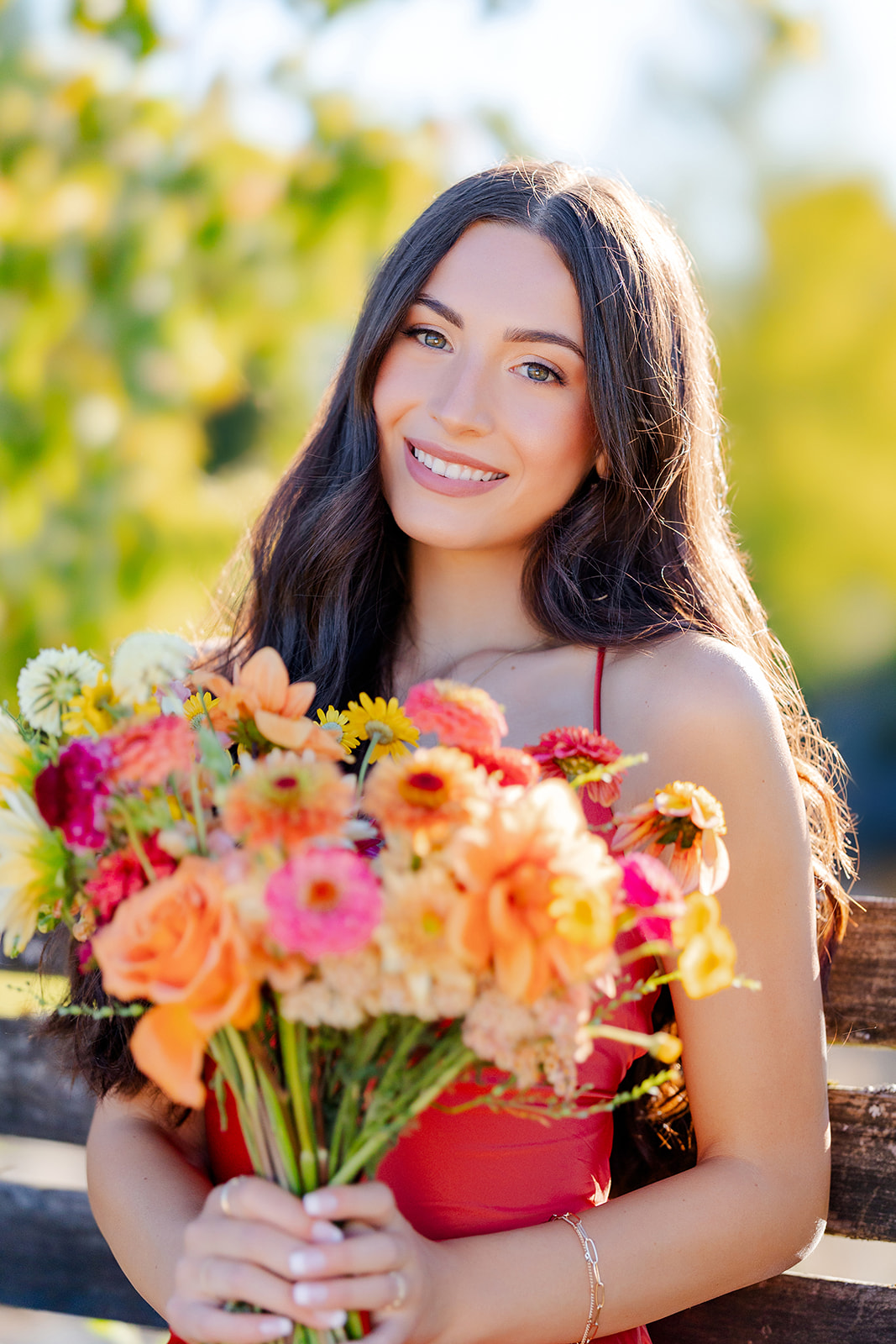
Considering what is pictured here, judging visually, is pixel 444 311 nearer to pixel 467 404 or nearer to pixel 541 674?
pixel 467 404

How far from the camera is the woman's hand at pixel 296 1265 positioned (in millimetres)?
1078

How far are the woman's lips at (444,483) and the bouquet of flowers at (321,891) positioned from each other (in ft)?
2.49

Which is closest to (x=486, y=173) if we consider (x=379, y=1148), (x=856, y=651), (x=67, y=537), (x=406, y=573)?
(x=406, y=573)

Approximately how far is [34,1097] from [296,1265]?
4.31ft

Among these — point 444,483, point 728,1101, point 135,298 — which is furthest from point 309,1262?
point 135,298

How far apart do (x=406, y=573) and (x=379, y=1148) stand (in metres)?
1.30

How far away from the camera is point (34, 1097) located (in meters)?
2.21

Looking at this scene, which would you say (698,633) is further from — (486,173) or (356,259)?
(356,259)

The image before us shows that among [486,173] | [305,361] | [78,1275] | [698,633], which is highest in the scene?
[486,173]

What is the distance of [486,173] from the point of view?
200 centimetres

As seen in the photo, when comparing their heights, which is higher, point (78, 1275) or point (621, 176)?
point (621, 176)

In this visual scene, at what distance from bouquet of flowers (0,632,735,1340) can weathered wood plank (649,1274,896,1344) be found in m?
1.00

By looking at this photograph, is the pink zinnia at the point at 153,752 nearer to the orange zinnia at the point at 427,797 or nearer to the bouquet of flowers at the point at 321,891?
the bouquet of flowers at the point at 321,891

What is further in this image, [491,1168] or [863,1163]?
[863,1163]
